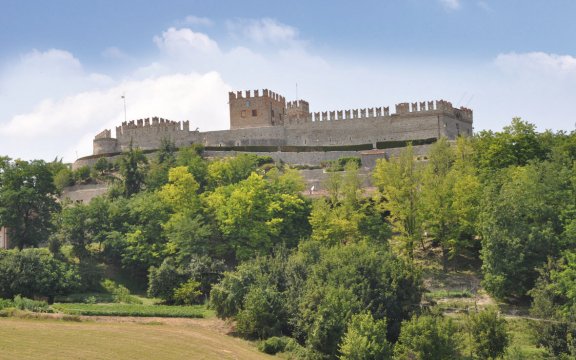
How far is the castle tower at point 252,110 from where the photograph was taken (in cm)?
7500

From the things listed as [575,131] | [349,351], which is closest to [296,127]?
[575,131]

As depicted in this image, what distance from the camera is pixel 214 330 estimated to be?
36.2 meters

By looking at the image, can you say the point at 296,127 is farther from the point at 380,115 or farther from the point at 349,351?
the point at 349,351

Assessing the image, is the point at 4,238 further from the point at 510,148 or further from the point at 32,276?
the point at 510,148

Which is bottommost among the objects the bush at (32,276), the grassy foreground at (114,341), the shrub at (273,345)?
the shrub at (273,345)

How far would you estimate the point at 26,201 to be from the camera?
4884 cm

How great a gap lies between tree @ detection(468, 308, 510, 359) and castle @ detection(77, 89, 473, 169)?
34616 millimetres

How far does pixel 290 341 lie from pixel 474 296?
36.4ft

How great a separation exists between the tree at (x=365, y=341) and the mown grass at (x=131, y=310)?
8.77 meters

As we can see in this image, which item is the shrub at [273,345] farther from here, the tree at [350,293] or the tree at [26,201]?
the tree at [26,201]

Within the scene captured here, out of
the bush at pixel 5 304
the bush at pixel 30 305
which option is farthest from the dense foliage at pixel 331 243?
the bush at pixel 5 304

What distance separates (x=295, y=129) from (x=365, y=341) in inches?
1708

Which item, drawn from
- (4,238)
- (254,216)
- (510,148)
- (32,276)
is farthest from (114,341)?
(510,148)

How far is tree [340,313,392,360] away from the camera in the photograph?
30.8 metres
